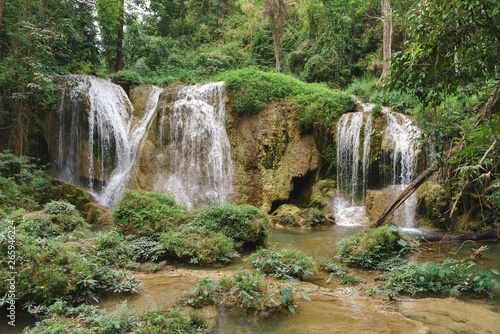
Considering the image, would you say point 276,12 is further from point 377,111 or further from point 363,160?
point 363,160

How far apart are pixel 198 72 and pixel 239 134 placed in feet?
26.6

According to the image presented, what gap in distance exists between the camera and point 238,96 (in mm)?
15109

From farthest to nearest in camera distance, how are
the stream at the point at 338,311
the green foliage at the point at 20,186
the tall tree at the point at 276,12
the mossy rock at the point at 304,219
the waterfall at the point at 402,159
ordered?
the tall tree at the point at 276,12 < the mossy rock at the point at 304,219 < the waterfall at the point at 402,159 < the green foliage at the point at 20,186 < the stream at the point at 338,311

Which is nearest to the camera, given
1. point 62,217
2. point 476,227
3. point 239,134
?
point 62,217

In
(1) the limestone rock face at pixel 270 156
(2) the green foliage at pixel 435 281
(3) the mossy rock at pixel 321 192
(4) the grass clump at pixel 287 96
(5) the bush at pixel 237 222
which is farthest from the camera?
(4) the grass clump at pixel 287 96

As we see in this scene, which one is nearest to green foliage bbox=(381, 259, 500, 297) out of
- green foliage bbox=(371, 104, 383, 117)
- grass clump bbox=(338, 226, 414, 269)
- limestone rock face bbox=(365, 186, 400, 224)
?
grass clump bbox=(338, 226, 414, 269)

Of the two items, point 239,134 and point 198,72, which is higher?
point 198,72

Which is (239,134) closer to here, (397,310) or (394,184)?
(394,184)

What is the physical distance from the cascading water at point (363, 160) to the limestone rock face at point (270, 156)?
1490mm

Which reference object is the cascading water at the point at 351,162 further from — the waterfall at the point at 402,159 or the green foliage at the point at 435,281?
the green foliage at the point at 435,281

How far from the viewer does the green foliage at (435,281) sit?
15.8ft

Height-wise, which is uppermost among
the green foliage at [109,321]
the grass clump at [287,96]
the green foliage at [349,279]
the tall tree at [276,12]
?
the tall tree at [276,12]

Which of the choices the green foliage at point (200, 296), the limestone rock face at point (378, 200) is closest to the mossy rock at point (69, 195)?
the green foliage at point (200, 296)

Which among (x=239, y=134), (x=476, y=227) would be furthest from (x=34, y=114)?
(x=476, y=227)
